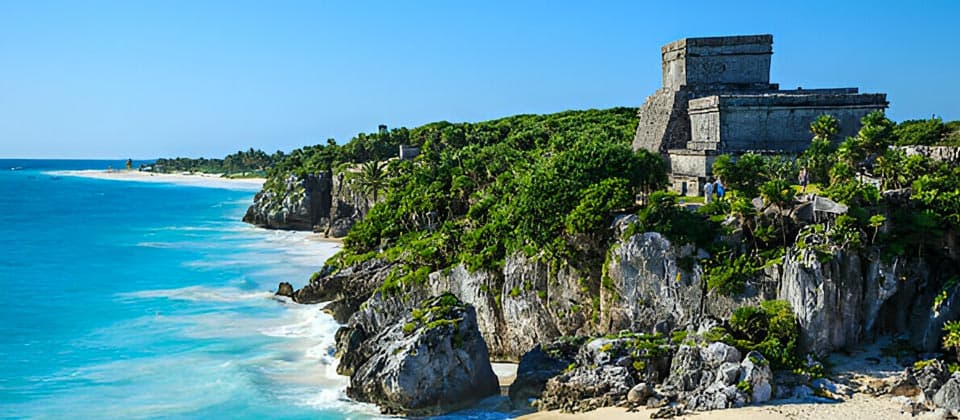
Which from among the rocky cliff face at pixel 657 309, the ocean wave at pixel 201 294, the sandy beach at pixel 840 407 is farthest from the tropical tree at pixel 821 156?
the ocean wave at pixel 201 294

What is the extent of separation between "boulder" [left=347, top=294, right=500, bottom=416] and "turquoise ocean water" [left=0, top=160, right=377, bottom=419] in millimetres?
1015

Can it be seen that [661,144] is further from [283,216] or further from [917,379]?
[283,216]

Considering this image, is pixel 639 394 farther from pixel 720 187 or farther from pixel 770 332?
pixel 720 187

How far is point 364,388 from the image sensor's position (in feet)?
89.5

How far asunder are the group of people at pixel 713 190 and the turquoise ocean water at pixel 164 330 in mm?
15604

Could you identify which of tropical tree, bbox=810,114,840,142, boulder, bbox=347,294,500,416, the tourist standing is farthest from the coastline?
tropical tree, bbox=810,114,840,142

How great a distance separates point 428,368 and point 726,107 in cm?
1955

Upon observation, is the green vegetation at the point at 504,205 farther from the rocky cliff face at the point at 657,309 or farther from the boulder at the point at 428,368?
the boulder at the point at 428,368

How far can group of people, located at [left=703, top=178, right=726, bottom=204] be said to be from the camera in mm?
32344

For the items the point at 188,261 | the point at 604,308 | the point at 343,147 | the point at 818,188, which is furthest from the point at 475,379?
the point at 343,147

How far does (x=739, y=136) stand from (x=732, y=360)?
15975 millimetres

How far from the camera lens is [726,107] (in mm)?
37906

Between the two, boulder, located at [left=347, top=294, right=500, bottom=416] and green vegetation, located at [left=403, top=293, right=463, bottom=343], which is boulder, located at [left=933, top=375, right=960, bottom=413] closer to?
boulder, located at [left=347, top=294, right=500, bottom=416]

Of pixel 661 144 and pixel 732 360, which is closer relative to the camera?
pixel 732 360
